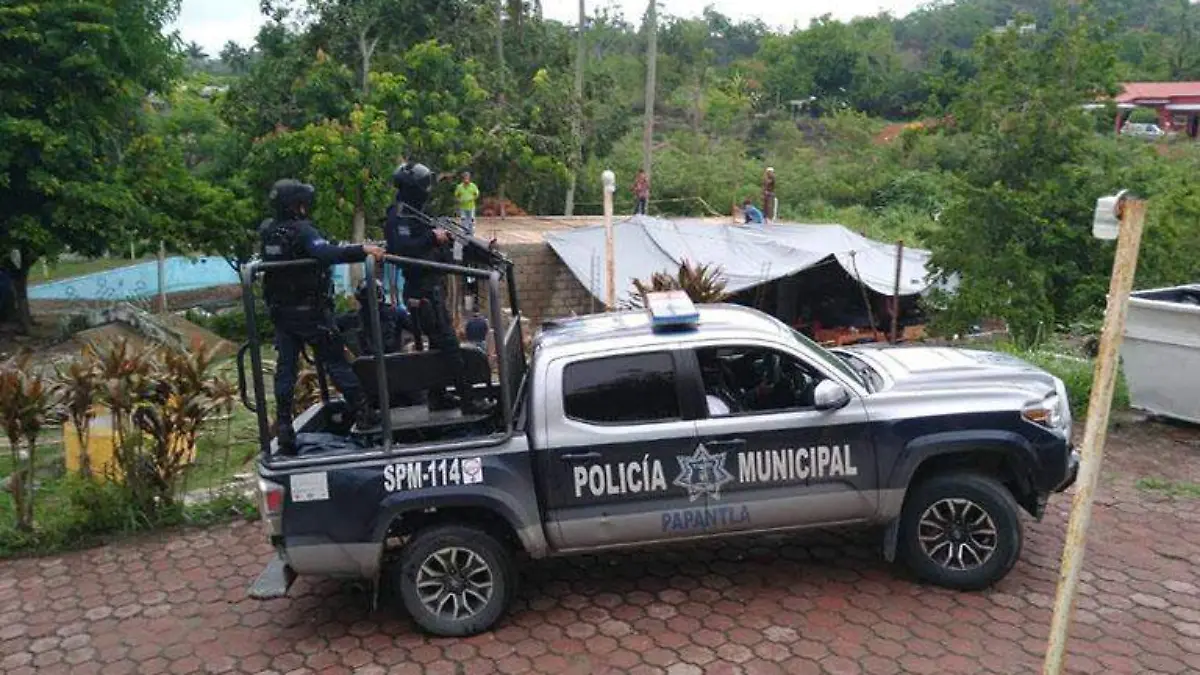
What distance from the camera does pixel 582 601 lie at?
5836mm

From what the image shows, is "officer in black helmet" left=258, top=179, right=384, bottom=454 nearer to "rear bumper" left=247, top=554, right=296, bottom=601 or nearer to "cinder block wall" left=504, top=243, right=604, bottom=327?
"rear bumper" left=247, top=554, right=296, bottom=601

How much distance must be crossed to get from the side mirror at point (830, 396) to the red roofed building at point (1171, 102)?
1945 inches

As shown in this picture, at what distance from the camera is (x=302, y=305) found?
19.0 feet

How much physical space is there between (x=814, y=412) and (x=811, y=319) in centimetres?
1305

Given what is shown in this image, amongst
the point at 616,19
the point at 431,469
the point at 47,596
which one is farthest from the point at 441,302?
the point at 616,19

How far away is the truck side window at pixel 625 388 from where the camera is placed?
18.0 ft

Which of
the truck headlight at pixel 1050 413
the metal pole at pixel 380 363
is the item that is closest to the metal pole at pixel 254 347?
the metal pole at pixel 380 363

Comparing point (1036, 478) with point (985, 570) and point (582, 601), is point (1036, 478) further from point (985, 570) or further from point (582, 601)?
point (582, 601)

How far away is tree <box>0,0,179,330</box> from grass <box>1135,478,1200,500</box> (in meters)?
17.1

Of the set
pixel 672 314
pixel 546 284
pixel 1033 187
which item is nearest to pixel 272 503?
pixel 672 314

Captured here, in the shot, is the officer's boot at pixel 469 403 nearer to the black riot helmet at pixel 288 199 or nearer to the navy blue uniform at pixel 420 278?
the navy blue uniform at pixel 420 278

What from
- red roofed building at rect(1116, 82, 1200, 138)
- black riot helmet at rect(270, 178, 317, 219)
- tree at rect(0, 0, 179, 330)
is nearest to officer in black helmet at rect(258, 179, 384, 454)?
black riot helmet at rect(270, 178, 317, 219)

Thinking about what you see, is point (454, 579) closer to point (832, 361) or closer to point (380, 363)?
point (380, 363)

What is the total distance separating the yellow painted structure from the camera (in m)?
7.29
